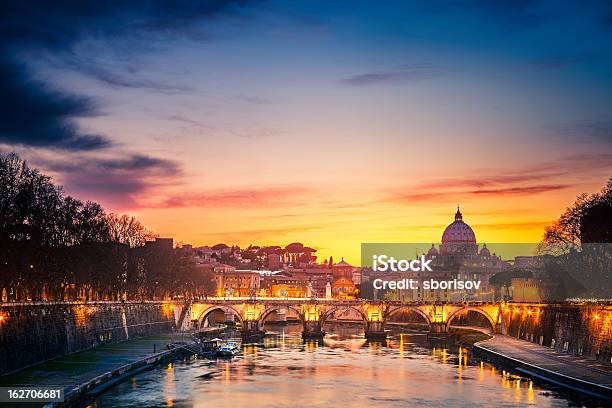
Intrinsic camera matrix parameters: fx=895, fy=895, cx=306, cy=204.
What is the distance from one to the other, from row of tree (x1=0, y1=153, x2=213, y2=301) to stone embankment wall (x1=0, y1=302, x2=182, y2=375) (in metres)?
3.54

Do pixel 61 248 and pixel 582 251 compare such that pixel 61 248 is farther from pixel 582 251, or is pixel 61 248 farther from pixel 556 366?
pixel 582 251

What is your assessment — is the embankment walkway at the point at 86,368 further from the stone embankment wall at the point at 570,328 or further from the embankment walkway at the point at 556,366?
the stone embankment wall at the point at 570,328

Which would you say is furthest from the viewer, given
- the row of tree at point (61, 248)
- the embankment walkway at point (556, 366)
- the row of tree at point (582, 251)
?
the row of tree at point (582, 251)

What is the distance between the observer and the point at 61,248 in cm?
8181

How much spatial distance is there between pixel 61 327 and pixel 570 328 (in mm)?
46435

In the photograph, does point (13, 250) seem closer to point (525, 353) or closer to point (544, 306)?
point (525, 353)

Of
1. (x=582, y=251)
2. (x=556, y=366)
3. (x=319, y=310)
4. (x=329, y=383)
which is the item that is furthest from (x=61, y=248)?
(x=319, y=310)

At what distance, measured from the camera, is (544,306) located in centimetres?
9662

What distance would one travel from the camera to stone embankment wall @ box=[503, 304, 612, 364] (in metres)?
73.3

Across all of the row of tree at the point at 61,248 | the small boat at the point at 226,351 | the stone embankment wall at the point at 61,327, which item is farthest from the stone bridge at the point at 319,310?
the small boat at the point at 226,351

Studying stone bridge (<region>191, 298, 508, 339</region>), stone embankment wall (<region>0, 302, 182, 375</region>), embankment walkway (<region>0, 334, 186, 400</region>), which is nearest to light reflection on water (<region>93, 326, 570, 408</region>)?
embankment walkway (<region>0, 334, 186, 400</region>)

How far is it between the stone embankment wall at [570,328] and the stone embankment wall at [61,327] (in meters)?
44.3

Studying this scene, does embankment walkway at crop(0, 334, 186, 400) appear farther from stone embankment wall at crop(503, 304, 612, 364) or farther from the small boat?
stone embankment wall at crop(503, 304, 612, 364)

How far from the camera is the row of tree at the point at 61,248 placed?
2798 inches
